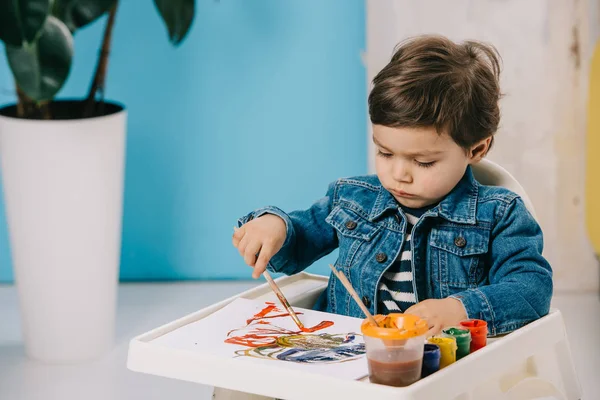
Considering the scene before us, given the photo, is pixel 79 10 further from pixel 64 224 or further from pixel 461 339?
pixel 461 339

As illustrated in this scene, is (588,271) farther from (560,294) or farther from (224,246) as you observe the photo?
(224,246)

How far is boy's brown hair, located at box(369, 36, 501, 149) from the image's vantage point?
1202mm

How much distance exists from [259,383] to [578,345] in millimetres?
1116

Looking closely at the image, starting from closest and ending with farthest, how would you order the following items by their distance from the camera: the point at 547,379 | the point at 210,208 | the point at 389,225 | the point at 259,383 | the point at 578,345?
the point at 259,383 → the point at 547,379 → the point at 389,225 → the point at 578,345 → the point at 210,208

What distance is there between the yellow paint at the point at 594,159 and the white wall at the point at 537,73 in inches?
0.6

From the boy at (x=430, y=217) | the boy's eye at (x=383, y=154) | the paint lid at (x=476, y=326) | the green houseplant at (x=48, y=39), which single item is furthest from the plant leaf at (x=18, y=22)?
the paint lid at (x=476, y=326)

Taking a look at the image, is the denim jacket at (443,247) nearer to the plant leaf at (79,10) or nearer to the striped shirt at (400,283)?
the striped shirt at (400,283)

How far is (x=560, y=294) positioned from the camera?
7.20ft

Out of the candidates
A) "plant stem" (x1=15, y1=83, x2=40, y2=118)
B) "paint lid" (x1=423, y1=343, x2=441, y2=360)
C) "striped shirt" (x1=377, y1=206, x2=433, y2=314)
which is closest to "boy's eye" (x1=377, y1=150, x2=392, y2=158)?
"striped shirt" (x1=377, y1=206, x2=433, y2=314)

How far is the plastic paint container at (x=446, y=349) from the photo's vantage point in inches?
39.4

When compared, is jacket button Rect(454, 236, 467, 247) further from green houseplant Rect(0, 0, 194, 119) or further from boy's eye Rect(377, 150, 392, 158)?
green houseplant Rect(0, 0, 194, 119)

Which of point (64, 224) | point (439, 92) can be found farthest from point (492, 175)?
point (64, 224)

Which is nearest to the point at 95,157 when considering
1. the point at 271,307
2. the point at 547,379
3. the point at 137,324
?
the point at 137,324

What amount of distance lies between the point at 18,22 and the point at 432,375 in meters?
0.96
